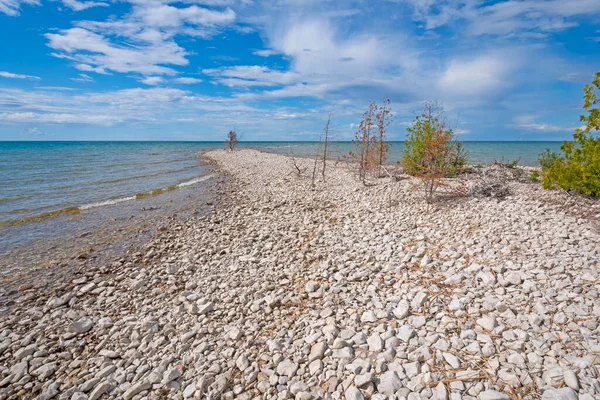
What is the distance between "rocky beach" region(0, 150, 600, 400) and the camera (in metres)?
3.50

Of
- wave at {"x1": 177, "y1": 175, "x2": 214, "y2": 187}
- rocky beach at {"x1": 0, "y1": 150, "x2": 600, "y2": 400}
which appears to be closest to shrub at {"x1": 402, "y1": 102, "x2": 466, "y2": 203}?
rocky beach at {"x1": 0, "y1": 150, "x2": 600, "y2": 400}

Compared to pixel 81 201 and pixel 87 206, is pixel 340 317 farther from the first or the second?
pixel 81 201

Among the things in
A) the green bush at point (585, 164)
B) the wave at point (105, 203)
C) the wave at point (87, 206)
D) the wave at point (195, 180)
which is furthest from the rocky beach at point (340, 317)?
the wave at point (195, 180)

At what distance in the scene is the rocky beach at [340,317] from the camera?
138 inches

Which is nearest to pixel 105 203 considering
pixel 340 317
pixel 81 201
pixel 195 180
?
pixel 81 201

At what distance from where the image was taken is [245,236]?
902 centimetres

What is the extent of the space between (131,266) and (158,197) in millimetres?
9012

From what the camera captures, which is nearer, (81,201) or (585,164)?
(585,164)

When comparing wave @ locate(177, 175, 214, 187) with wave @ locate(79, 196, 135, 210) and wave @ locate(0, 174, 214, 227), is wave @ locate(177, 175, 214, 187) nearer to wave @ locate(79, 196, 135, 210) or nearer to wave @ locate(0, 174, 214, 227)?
wave @ locate(0, 174, 214, 227)

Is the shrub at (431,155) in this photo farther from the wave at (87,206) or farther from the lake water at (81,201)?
the wave at (87,206)

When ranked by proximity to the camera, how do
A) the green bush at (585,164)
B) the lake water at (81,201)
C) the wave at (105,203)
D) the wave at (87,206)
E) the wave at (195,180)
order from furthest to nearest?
the wave at (195,180), the wave at (105,203), the wave at (87,206), the lake water at (81,201), the green bush at (585,164)

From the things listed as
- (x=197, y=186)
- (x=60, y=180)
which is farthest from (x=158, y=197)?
(x=60, y=180)

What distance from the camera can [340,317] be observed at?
4.73 meters

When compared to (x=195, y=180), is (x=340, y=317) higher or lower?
lower
